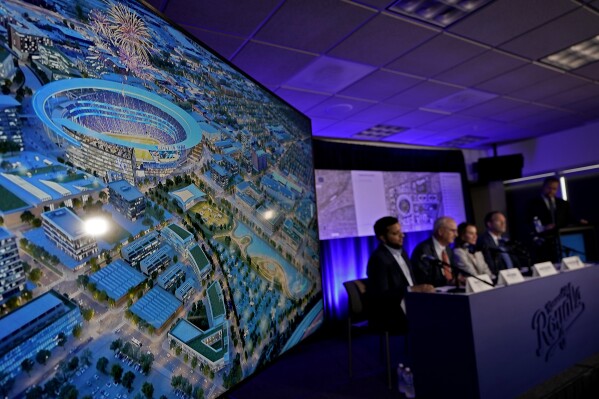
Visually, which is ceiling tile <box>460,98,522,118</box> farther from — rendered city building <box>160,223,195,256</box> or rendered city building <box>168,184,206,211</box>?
rendered city building <box>160,223,195,256</box>

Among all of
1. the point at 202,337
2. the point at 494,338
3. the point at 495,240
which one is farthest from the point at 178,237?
the point at 495,240

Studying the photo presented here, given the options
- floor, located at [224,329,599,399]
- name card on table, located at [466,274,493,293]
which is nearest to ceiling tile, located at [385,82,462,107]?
name card on table, located at [466,274,493,293]

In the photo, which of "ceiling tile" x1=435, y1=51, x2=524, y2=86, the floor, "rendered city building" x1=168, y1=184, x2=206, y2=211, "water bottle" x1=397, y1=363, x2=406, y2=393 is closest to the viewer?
"rendered city building" x1=168, y1=184, x2=206, y2=211

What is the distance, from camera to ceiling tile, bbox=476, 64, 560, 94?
388 centimetres

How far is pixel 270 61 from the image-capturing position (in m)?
3.25

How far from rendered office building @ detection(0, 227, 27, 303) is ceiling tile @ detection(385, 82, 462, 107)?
405cm

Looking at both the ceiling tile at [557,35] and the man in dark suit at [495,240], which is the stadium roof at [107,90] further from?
the man in dark suit at [495,240]

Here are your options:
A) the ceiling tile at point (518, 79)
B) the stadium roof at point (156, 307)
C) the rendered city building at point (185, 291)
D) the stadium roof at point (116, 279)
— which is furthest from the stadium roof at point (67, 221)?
the ceiling tile at point (518, 79)

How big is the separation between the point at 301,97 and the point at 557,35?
2.45 m

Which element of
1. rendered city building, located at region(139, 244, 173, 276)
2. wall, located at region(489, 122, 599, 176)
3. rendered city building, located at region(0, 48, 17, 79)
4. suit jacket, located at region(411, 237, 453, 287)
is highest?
wall, located at region(489, 122, 599, 176)

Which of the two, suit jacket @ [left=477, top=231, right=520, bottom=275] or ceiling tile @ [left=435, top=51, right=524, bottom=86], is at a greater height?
ceiling tile @ [left=435, top=51, right=524, bottom=86]

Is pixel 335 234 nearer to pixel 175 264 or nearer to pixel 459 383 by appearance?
pixel 459 383

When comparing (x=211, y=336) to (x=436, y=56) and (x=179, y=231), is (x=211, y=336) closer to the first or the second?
(x=179, y=231)

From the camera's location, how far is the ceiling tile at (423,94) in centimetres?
412
